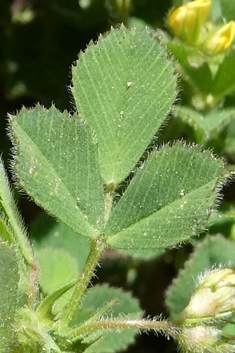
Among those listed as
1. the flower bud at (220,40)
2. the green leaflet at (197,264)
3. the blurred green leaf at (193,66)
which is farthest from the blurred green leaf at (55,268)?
the flower bud at (220,40)

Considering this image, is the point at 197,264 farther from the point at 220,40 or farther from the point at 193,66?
the point at 220,40

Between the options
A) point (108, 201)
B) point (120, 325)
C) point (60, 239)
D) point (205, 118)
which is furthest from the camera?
point (60, 239)

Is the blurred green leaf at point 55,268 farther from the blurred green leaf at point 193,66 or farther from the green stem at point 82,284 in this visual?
the blurred green leaf at point 193,66

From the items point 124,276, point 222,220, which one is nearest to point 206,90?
point 222,220

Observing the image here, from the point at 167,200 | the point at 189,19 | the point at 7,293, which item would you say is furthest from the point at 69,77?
the point at 7,293

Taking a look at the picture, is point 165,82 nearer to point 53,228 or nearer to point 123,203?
point 123,203
